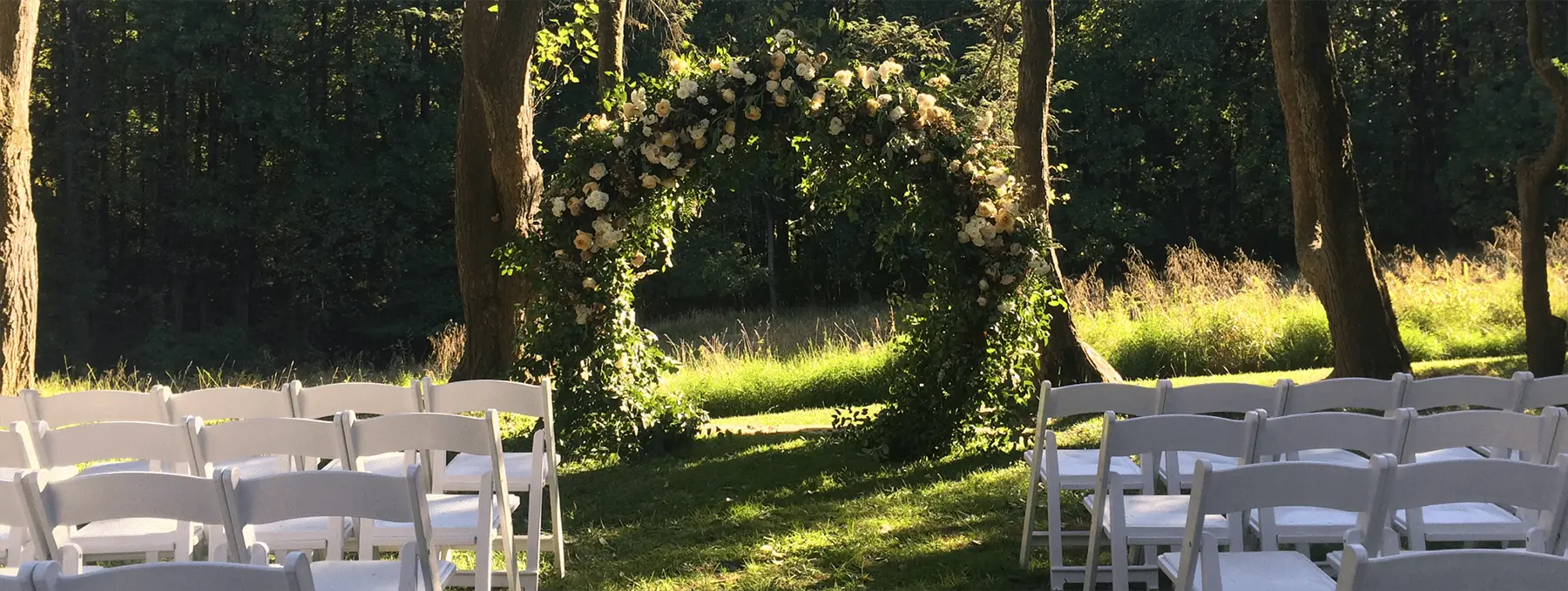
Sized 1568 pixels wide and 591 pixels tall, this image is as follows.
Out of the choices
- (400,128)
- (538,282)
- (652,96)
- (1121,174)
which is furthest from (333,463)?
(1121,174)

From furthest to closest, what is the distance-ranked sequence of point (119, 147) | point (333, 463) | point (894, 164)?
point (119, 147), point (894, 164), point (333, 463)

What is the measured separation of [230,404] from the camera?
4797mm

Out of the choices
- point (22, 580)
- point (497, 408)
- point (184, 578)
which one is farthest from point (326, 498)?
point (497, 408)

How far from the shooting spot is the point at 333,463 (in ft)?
14.3

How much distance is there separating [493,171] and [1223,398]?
5592mm

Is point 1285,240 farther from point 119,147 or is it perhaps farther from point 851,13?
point 119,147

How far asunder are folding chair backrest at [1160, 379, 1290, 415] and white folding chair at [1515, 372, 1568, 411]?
0.94m

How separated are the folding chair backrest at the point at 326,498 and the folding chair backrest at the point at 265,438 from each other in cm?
76

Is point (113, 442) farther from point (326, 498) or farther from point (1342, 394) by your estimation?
point (1342, 394)

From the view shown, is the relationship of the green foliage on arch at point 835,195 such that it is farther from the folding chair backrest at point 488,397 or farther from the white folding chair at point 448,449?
the white folding chair at point 448,449

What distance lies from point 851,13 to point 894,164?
21.0 meters

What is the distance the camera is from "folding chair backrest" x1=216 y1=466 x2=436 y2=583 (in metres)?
2.89

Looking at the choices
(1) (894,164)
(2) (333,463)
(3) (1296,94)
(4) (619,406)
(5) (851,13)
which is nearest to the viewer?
(2) (333,463)

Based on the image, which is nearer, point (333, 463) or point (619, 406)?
point (333, 463)
